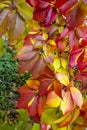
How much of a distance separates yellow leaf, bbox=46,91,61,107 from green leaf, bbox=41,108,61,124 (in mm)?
48

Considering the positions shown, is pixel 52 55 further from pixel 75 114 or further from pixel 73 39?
pixel 75 114

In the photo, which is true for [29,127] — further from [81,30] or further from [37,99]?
[81,30]

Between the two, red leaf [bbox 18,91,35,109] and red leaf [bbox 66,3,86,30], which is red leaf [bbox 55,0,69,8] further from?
red leaf [bbox 18,91,35,109]

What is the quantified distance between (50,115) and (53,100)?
0.07 metres

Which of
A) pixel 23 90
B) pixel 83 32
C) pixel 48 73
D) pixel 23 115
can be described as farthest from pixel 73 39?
pixel 23 115

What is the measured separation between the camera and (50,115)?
99cm

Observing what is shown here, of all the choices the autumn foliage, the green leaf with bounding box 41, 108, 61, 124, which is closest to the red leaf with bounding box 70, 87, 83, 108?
the autumn foliage

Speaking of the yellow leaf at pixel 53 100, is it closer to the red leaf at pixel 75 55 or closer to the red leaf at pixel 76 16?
the red leaf at pixel 75 55

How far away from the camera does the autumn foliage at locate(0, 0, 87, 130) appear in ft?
2.54

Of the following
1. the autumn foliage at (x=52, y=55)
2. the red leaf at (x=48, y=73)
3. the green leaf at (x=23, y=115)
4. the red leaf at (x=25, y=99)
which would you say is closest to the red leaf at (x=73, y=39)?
the autumn foliage at (x=52, y=55)

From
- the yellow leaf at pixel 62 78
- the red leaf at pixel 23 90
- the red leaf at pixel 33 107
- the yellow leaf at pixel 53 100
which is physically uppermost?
the yellow leaf at pixel 62 78

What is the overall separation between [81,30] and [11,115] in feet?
9.77

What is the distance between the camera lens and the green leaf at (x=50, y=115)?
975 mm

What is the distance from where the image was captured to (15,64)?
4.35 m
